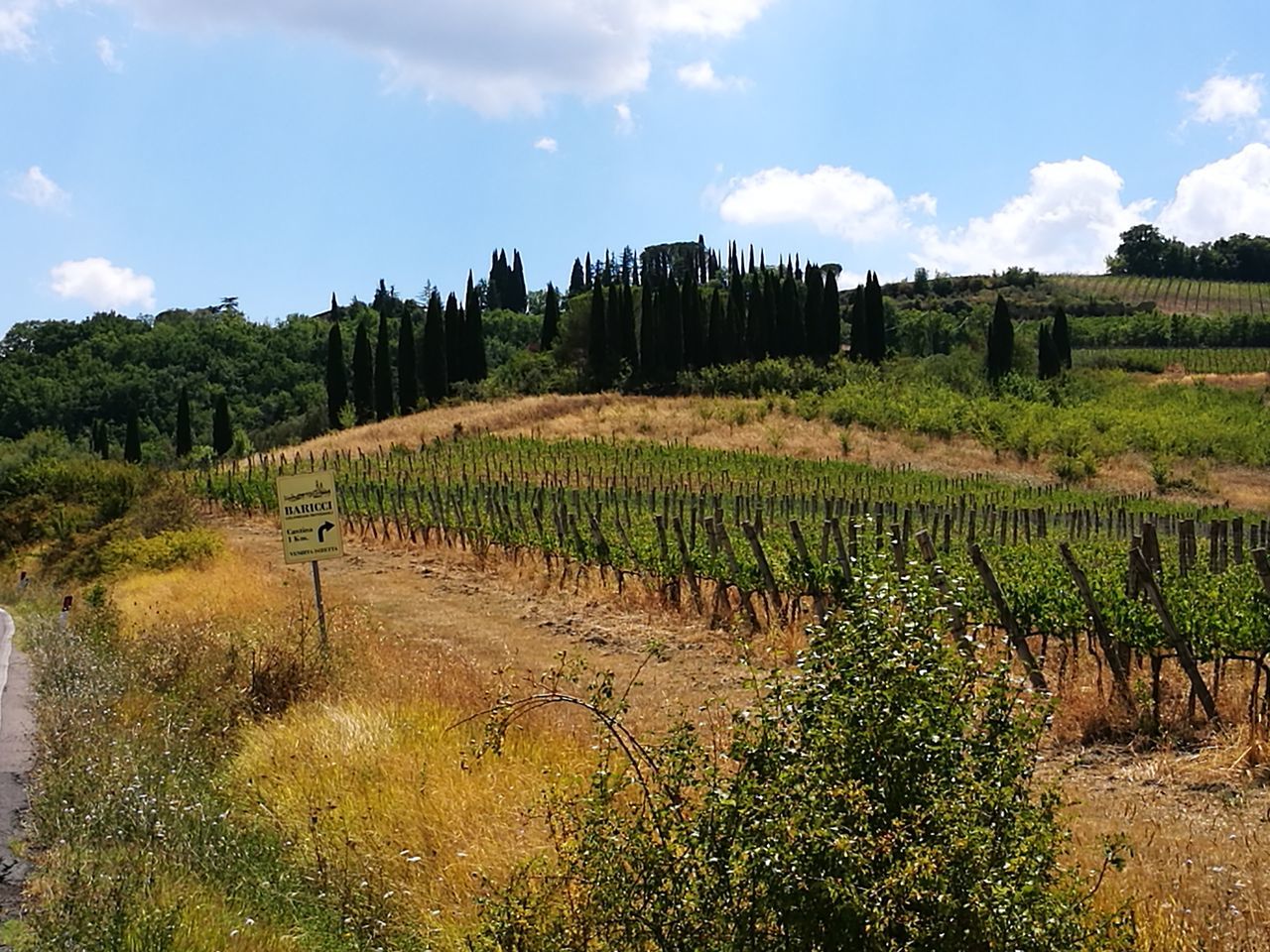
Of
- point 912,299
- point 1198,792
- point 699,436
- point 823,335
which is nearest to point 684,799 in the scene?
point 1198,792

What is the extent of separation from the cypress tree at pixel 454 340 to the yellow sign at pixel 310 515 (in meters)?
56.3

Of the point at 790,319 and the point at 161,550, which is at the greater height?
the point at 790,319

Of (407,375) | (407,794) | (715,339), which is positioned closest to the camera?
(407,794)

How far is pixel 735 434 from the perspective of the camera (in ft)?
183

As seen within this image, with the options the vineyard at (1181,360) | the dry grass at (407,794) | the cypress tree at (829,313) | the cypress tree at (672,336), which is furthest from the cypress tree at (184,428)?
the dry grass at (407,794)

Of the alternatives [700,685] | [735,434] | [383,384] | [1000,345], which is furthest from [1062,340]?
[700,685]

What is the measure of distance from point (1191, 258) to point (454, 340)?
111m

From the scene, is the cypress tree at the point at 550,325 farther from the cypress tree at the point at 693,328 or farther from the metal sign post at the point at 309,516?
the metal sign post at the point at 309,516

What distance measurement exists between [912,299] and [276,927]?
128219 millimetres

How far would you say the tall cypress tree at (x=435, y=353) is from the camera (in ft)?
217

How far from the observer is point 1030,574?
36.5ft

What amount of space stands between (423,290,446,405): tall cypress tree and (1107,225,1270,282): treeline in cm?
10833

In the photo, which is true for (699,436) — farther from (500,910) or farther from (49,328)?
(49,328)

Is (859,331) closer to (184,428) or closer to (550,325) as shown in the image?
(550,325)
